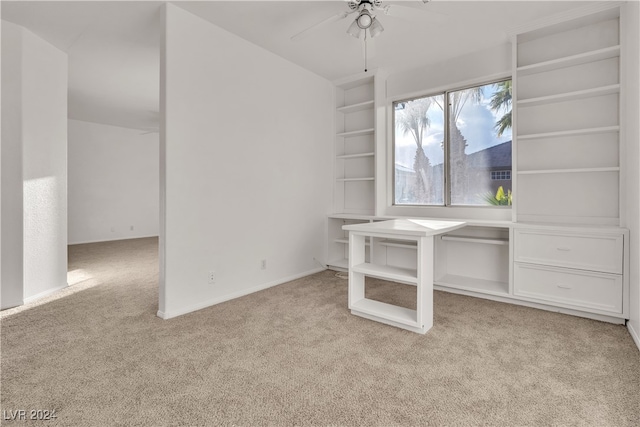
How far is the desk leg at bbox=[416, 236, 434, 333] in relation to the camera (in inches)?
90.3

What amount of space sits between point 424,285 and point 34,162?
147 inches

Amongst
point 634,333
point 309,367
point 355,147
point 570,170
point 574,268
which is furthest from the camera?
point 355,147

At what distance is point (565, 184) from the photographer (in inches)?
115

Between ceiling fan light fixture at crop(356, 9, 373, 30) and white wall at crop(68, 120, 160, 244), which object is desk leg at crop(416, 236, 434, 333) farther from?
white wall at crop(68, 120, 160, 244)

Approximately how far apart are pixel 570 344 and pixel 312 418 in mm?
1889

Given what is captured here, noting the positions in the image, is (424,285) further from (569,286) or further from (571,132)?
(571,132)

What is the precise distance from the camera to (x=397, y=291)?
11.0ft

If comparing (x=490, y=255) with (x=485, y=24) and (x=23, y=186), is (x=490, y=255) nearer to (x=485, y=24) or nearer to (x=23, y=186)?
(x=485, y=24)

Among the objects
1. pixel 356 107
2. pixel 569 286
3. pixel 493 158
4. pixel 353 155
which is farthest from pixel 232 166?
pixel 569 286

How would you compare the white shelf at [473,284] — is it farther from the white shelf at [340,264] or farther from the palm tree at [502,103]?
the palm tree at [502,103]

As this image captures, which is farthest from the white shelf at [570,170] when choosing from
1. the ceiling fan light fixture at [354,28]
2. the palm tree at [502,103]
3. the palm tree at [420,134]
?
the ceiling fan light fixture at [354,28]

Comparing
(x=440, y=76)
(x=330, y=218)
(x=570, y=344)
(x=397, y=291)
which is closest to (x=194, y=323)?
(x=397, y=291)

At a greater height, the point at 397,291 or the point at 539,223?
the point at 539,223

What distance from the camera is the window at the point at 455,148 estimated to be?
133 inches
